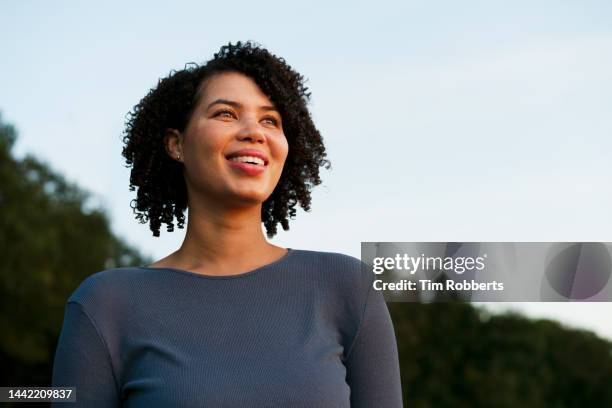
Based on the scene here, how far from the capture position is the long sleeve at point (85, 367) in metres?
3.53

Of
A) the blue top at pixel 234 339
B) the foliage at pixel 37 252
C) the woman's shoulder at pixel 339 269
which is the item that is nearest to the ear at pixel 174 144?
the blue top at pixel 234 339

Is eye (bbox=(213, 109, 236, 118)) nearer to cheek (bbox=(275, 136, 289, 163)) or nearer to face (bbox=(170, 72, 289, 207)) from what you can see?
face (bbox=(170, 72, 289, 207))

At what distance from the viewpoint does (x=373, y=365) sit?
141 inches

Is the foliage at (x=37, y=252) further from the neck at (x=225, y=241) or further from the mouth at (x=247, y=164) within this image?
the mouth at (x=247, y=164)

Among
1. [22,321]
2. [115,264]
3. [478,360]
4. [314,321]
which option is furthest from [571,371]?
[314,321]

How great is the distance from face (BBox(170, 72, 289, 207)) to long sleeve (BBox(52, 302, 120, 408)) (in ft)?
2.24

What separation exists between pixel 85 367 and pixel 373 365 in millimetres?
1039

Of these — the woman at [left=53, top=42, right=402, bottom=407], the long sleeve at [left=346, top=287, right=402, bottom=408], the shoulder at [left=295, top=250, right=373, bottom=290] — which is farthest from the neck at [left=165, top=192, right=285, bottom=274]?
the long sleeve at [left=346, top=287, right=402, bottom=408]

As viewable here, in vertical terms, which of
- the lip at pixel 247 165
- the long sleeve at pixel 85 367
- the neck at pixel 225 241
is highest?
the lip at pixel 247 165

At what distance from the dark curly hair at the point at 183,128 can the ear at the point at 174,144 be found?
0.02 m

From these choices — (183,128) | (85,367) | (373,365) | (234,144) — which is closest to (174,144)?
(183,128)

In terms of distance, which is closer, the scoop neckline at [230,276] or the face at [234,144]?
the face at [234,144]

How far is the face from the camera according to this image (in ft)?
12.0

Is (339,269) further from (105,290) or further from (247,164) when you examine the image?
(105,290)
